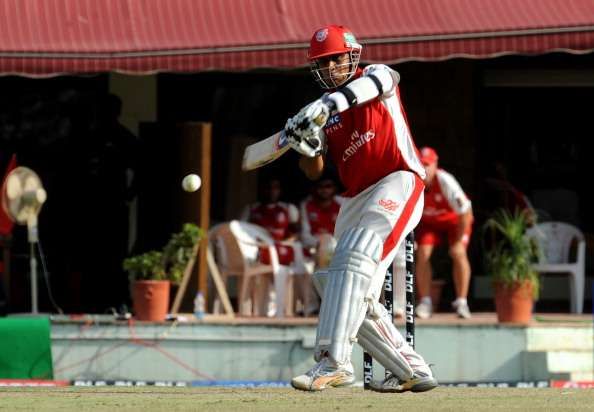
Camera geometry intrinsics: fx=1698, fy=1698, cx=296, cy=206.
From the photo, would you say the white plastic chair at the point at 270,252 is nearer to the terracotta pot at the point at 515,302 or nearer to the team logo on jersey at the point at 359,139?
the terracotta pot at the point at 515,302

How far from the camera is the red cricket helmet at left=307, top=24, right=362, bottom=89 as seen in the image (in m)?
8.24

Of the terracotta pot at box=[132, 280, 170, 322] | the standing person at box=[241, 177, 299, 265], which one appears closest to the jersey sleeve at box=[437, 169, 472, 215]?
the standing person at box=[241, 177, 299, 265]

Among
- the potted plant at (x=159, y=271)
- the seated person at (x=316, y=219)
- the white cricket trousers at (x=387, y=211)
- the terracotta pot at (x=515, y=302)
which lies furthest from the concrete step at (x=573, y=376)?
the white cricket trousers at (x=387, y=211)

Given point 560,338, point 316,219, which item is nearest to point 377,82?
point 560,338

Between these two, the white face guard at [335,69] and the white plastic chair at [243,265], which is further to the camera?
the white plastic chair at [243,265]

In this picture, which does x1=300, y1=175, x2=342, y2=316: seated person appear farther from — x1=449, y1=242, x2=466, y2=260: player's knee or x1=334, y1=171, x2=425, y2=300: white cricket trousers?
x1=334, y1=171, x2=425, y2=300: white cricket trousers

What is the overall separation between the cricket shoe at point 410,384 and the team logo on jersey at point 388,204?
2.79 ft

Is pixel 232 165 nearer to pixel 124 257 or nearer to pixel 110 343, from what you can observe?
pixel 124 257

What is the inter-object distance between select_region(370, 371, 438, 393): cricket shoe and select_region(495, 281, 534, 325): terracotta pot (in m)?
5.53

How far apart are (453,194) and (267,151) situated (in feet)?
20.1

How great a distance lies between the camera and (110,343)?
13898 mm

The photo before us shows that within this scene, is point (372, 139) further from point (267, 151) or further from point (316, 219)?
point (316, 219)

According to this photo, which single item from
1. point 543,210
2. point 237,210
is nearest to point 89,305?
point 237,210

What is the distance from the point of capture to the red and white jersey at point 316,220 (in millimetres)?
14961
